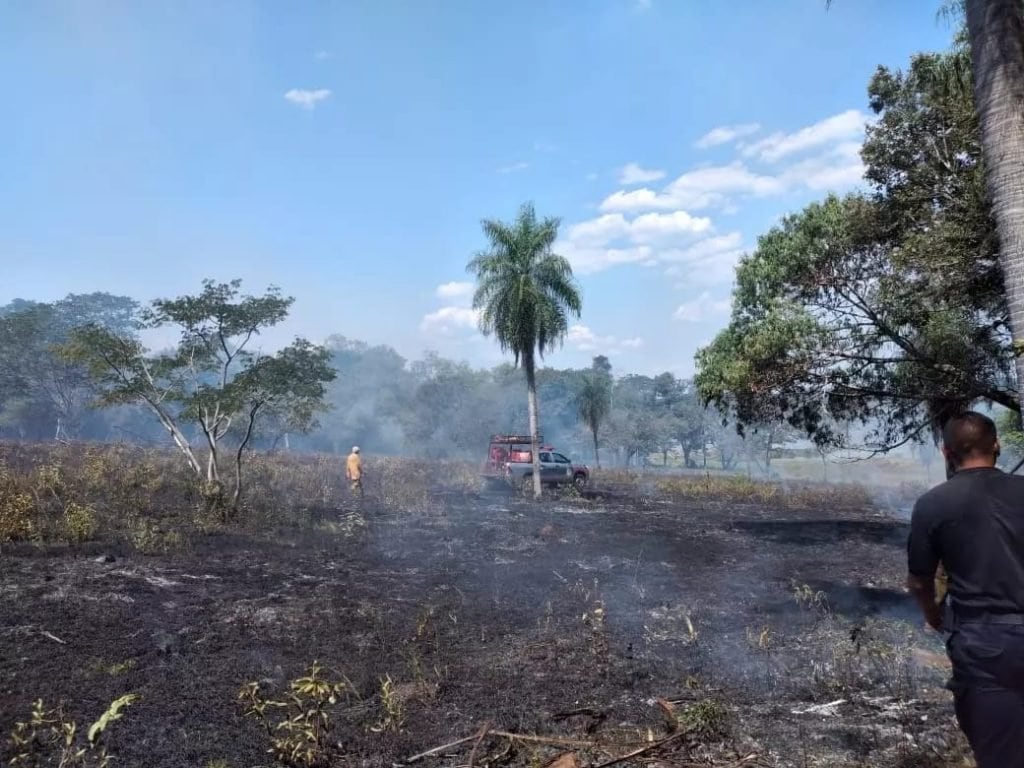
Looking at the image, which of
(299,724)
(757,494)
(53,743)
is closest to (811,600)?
(299,724)

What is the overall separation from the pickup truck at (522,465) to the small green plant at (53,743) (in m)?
20.4

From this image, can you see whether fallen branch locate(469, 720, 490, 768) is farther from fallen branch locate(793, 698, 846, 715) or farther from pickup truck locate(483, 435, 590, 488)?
pickup truck locate(483, 435, 590, 488)

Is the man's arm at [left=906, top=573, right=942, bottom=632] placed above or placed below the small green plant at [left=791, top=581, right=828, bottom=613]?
above

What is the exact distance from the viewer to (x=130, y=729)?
4461 millimetres

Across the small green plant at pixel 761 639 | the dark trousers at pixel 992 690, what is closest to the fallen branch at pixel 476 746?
the dark trousers at pixel 992 690

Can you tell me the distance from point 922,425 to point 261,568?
35.0 feet

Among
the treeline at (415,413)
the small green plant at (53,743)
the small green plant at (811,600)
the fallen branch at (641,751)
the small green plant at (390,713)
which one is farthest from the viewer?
the treeline at (415,413)

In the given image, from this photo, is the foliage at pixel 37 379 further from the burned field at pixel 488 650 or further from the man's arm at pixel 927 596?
the man's arm at pixel 927 596

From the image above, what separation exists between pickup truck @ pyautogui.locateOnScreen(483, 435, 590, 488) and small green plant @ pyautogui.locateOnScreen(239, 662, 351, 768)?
1966 cm

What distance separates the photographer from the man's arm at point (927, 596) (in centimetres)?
279

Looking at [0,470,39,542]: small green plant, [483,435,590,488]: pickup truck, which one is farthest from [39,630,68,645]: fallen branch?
[483,435,590,488]: pickup truck

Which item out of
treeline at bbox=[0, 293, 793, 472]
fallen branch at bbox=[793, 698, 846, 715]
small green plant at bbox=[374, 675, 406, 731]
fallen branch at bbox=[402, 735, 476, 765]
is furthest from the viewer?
treeline at bbox=[0, 293, 793, 472]

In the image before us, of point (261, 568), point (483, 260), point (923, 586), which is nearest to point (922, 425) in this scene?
point (923, 586)

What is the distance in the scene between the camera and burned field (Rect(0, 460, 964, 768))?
4.31 metres
